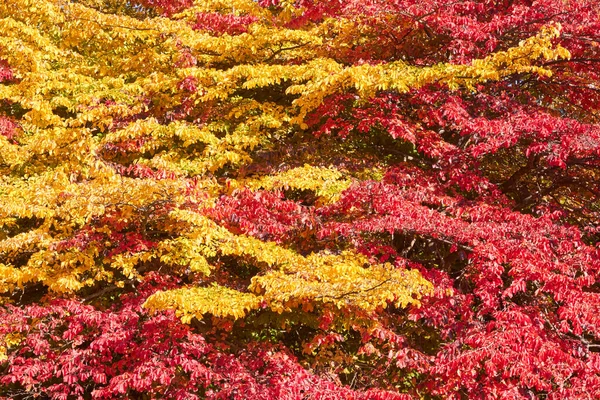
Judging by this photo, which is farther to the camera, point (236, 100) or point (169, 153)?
point (236, 100)

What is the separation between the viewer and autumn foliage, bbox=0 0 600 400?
7.89 m

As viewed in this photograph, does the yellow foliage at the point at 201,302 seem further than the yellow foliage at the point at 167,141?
No

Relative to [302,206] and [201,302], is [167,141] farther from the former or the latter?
[201,302]

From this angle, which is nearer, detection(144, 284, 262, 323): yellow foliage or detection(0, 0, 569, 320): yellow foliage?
detection(144, 284, 262, 323): yellow foliage

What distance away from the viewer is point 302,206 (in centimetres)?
938

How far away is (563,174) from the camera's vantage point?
1074 centimetres

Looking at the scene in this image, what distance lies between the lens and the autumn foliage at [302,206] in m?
7.89

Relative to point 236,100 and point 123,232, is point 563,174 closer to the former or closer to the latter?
point 236,100

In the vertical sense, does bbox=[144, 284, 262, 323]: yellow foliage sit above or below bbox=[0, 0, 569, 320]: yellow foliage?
below

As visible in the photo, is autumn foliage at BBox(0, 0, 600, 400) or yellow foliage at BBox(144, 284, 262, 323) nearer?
yellow foliage at BBox(144, 284, 262, 323)

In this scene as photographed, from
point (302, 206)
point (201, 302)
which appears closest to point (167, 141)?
point (302, 206)

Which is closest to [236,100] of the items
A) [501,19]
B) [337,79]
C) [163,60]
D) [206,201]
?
[163,60]

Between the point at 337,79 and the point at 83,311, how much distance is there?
14.7 feet

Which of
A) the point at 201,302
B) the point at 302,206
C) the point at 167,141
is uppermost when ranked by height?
the point at 167,141
